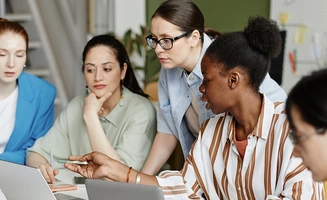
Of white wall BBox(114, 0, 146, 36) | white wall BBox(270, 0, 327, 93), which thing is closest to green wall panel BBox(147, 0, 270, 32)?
white wall BBox(270, 0, 327, 93)

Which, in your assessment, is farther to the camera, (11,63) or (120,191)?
(11,63)

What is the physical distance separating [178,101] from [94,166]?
1.89ft

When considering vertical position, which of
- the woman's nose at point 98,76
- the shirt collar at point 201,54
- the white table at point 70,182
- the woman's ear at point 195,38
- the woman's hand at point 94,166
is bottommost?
the white table at point 70,182

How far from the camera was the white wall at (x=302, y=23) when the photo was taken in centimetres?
398

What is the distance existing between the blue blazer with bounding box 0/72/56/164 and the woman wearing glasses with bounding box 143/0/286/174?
0.60m

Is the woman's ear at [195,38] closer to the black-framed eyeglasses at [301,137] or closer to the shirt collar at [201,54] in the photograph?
the shirt collar at [201,54]

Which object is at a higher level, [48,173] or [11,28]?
[11,28]

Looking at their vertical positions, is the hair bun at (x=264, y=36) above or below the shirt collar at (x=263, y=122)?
above

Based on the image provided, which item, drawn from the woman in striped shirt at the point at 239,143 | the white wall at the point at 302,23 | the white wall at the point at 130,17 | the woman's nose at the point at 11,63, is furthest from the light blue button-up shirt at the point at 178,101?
the white wall at the point at 130,17

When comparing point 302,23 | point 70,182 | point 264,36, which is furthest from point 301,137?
point 302,23

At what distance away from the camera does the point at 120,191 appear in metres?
1.75

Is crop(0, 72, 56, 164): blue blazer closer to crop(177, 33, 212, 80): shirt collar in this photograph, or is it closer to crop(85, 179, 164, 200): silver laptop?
crop(177, 33, 212, 80): shirt collar

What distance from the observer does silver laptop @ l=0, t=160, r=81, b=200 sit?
1.92 metres

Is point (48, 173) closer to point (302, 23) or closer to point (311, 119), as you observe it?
point (311, 119)
